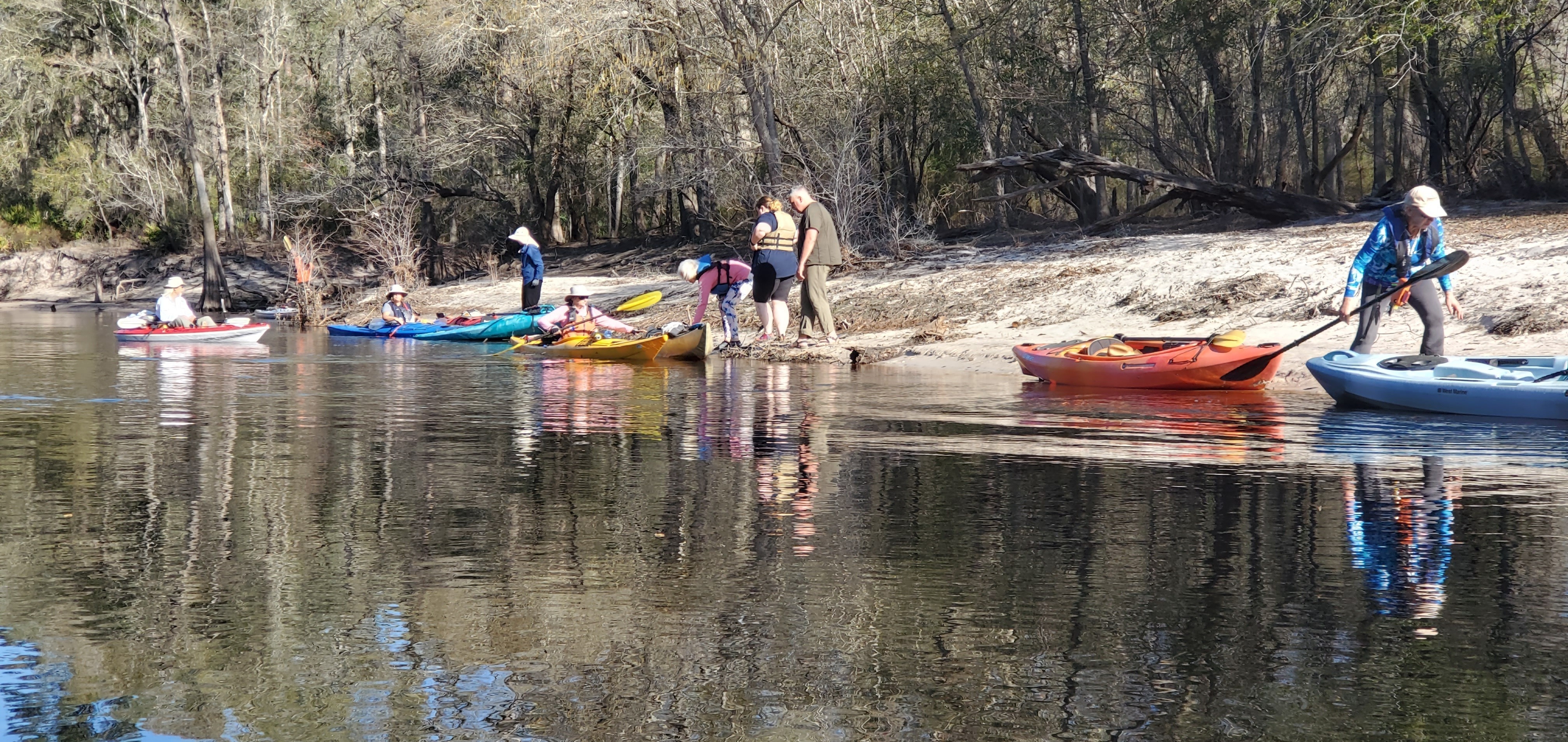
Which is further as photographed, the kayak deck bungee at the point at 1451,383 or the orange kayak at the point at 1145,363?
the orange kayak at the point at 1145,363

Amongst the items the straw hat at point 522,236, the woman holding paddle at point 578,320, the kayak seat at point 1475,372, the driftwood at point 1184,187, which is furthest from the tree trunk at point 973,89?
the kayak seat at point 1475,372

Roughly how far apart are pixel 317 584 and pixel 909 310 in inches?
685

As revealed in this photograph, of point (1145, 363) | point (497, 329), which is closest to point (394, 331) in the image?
point (497, 329)

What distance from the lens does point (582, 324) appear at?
70.4ft

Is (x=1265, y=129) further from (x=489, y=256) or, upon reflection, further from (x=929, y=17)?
(x=489, y=256)

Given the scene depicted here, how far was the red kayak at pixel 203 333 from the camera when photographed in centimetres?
2348

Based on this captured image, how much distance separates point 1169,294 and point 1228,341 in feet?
20.2

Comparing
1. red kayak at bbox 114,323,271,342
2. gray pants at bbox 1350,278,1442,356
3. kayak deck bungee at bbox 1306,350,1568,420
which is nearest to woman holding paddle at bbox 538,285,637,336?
red kayak at bbox 114,323,271,342

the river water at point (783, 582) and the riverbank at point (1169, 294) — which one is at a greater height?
the riverbank at point (1169, 294)

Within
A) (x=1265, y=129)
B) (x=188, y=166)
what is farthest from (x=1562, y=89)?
(x=188, y=166)

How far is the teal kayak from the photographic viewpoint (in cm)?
2464

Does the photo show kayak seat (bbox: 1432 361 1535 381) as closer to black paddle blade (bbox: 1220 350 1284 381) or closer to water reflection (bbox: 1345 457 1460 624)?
black paddle blade (bbox: 1220 350 1284 381)

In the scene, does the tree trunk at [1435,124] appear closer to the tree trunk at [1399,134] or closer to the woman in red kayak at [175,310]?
the tree trunk at [1399,134]

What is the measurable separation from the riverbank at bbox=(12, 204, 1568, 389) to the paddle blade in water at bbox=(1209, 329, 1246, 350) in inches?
53.6
